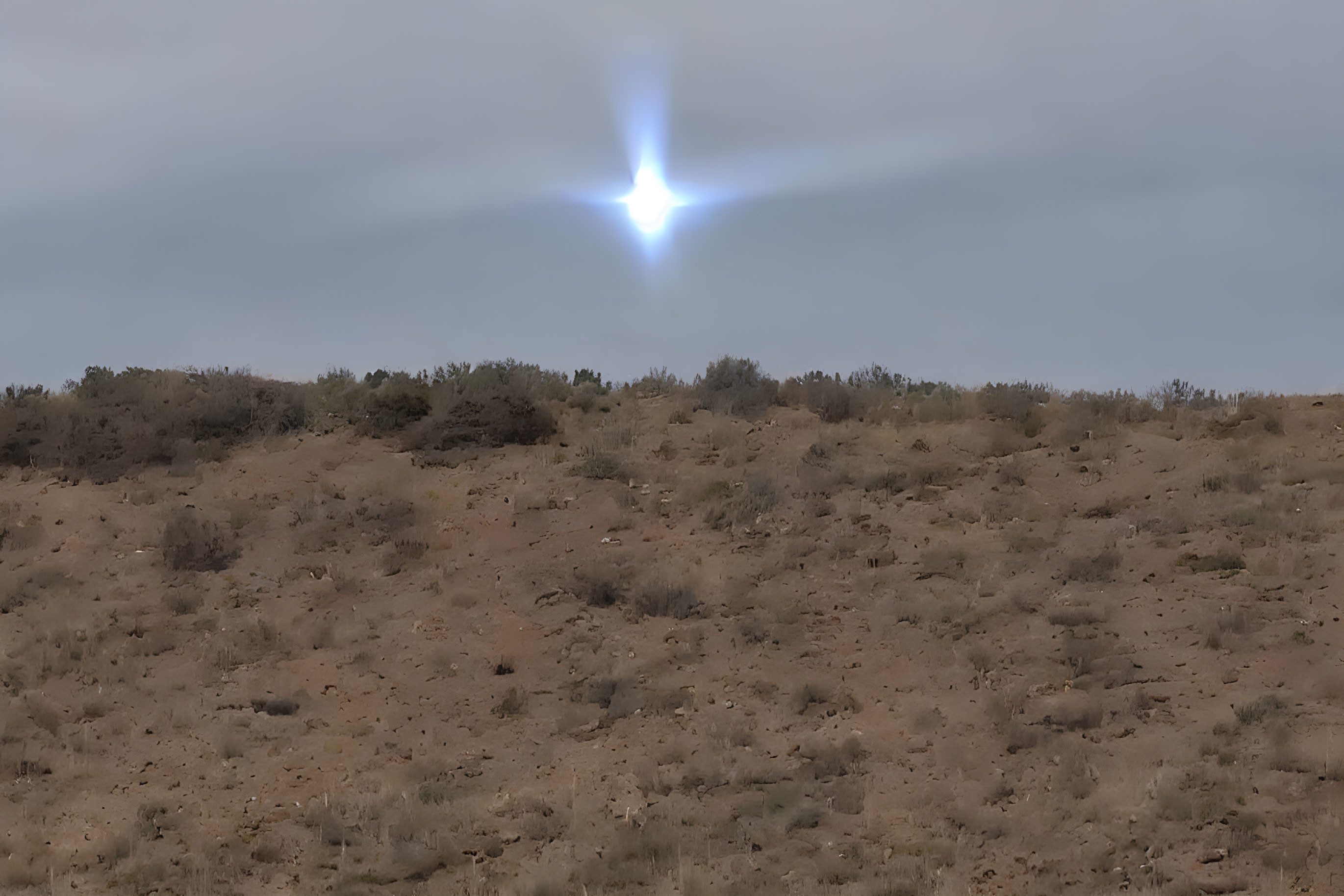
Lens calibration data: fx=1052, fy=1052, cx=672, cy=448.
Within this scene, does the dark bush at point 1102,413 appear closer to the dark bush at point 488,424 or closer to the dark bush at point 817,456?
the dark bush at point 817,456

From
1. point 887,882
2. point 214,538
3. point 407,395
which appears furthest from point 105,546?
point 887,882

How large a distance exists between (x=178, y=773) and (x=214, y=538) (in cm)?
655

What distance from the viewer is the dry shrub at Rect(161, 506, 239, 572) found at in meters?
17.8

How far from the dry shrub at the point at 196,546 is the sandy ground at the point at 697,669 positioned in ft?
0.79

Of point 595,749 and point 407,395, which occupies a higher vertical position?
point 407,395

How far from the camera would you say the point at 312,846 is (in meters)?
11.0

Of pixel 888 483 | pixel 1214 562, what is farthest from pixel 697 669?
pixel 1214 562

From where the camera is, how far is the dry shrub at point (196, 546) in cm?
1775

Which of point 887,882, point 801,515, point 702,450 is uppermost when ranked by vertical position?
point 702,450

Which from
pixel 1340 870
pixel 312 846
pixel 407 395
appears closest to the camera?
pixel 1340 870

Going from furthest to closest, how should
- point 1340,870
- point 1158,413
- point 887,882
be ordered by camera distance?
point 1158,413
point 887,882
point 1340,870

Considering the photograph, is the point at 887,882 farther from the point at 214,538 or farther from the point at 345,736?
the point at 214,538

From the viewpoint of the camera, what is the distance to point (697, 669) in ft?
46.9

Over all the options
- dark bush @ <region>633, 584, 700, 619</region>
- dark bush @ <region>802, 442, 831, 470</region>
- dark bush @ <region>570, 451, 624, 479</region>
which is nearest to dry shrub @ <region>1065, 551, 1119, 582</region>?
dark bush @ <region>802, 442, 831, 470</region>
